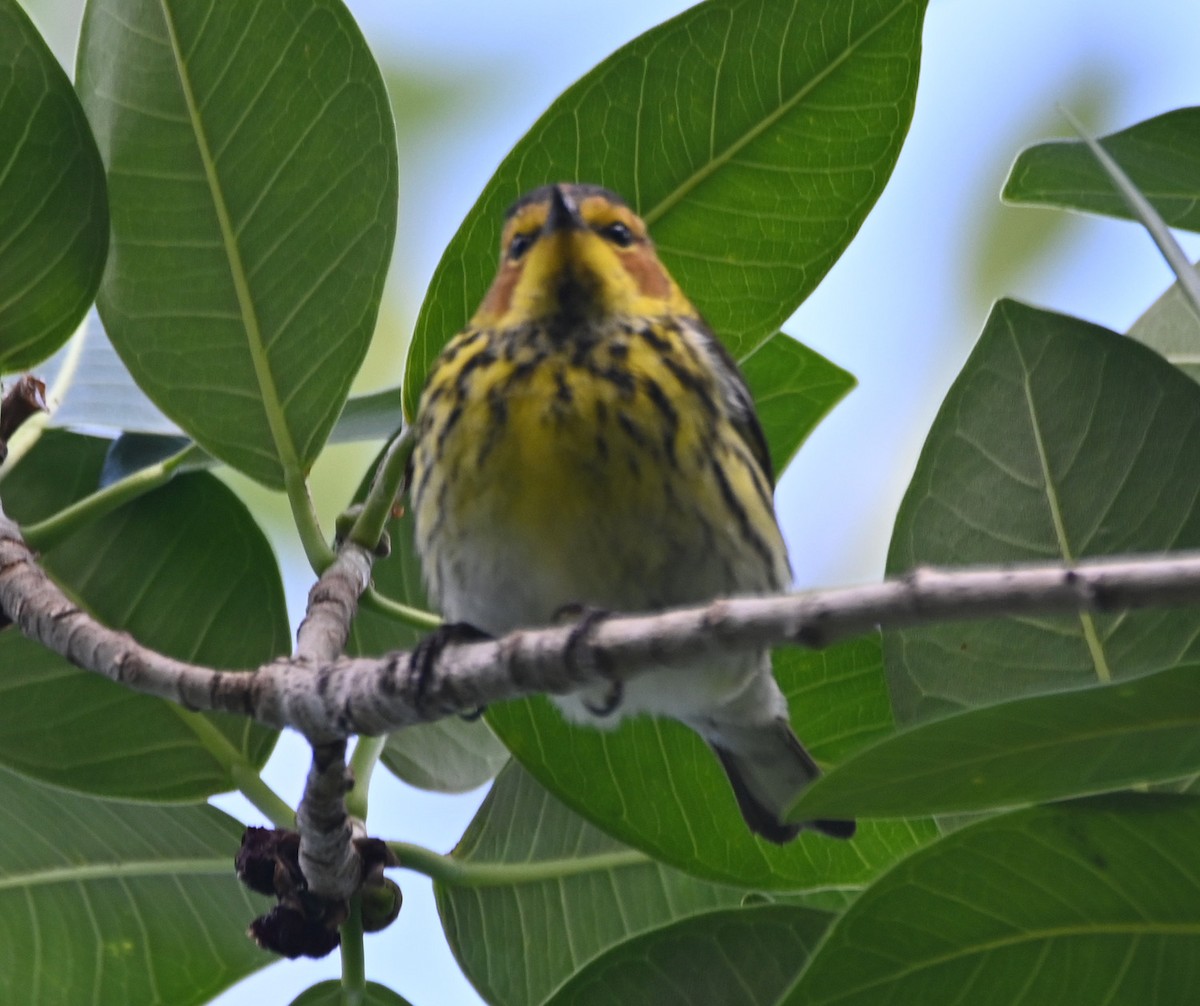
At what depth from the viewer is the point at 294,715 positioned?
165 cm

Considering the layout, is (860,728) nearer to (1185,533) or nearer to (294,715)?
(1185,533)

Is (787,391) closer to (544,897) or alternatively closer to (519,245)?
(519,245)

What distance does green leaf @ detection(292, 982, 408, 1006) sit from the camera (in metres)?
1.98

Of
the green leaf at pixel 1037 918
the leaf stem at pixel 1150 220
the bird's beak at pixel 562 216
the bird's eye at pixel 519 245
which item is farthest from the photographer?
the bird's eye at pixel 519 245

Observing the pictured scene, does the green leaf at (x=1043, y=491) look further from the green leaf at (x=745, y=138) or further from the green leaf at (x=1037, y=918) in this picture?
the green leaf at (x=745, y=138)

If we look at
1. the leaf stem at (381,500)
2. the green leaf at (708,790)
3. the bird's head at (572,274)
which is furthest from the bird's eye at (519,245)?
the green leaf at (708,790)

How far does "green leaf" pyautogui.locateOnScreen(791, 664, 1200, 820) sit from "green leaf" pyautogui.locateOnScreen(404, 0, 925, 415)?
→ 0.90 metres

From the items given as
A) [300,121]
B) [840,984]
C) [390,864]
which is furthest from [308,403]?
[840,984]

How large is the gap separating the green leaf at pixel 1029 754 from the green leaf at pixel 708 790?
522 mm

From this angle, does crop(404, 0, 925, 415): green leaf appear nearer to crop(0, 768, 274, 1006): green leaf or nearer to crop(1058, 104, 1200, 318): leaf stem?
crop(1058, 104, 1200, 318): leaf stem

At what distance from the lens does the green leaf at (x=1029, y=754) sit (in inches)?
56.1

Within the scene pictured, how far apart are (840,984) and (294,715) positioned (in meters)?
0.59

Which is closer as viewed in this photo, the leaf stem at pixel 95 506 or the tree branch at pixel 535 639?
the tree branch at pixel 535 639

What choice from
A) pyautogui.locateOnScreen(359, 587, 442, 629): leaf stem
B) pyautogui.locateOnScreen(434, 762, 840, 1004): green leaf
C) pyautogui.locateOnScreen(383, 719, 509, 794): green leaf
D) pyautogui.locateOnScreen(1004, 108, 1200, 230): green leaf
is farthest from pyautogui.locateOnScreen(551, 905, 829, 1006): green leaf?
pyautogui.locateOnScreen(1004, 108, 1200, 230): green leaf
